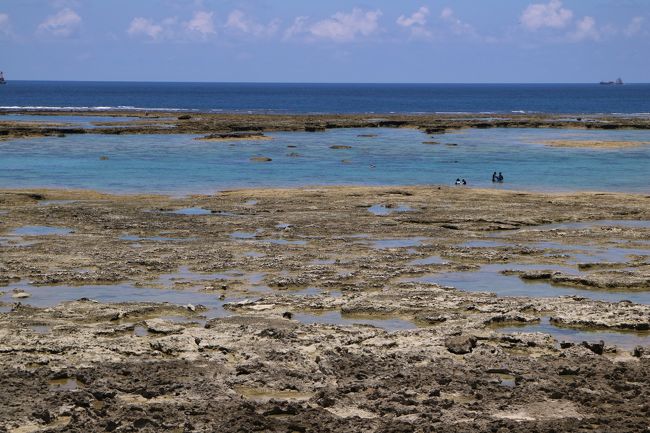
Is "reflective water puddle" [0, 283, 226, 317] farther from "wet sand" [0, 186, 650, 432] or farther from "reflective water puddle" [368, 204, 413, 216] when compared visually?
"reflective water puddle" [368, 204, 413, 216]

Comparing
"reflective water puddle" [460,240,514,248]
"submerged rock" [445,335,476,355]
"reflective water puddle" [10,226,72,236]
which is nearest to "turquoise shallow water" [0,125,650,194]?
"reflective water puddle" [10,226,72,236]

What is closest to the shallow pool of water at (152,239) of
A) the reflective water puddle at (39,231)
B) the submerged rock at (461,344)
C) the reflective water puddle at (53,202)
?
the reflective water puddle at (39,231)

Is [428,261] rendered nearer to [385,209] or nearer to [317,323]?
[317,323]

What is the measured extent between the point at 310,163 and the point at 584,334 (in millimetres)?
36214

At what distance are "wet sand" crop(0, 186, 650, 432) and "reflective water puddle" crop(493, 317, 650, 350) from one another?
0.07m

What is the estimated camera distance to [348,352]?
47.7 ft

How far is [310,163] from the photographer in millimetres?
51688

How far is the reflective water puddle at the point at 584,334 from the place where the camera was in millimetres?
15805

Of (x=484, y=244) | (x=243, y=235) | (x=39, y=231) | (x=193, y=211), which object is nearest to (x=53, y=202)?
(x=193, y=211)

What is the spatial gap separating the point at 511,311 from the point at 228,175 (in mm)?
29341

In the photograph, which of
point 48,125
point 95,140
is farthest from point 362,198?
point 48,125

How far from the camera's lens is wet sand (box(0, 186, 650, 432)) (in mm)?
11992

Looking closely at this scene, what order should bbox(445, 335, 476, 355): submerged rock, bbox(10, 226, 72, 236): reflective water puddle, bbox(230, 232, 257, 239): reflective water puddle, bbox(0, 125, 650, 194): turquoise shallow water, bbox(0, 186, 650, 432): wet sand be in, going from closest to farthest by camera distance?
bbox(0, 186, 650, 432): wet sand
bbox(445, 335, 476, 355): submerged rock
bbox(230, 232, 257, 239): reflective water puddle
bbox(10, 226, 72, 236): reflective water puddle
bbox(0, 125, 650, 194): turquoise shallow water

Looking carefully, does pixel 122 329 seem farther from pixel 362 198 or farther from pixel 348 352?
pixel 362 198
